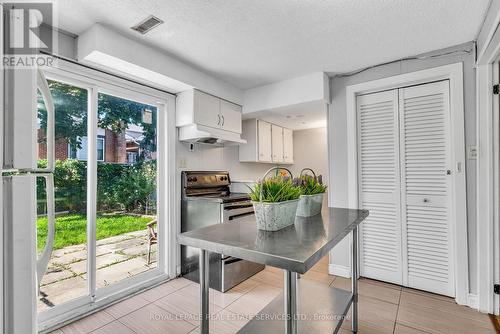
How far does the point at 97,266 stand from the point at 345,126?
120 inches

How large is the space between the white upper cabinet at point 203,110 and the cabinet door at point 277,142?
1.18 meters

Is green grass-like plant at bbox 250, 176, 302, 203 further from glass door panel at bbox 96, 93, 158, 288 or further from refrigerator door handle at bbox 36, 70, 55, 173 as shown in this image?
glass door panel at bbox 96, 93, 158, 288

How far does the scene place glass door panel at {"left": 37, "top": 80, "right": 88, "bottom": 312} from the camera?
2.11 metres

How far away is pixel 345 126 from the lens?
294 centimetres

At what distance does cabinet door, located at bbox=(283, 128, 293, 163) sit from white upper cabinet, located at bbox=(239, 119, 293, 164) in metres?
0.09

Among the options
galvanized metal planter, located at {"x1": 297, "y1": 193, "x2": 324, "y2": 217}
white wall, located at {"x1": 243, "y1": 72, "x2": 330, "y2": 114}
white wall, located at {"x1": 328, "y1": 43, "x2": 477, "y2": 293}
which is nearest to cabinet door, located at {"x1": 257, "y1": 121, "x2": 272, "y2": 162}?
white wall, located at {"x1": 243, "y1": 72, "x2": 330, "y2": 114}

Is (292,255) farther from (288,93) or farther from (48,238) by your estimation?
(288,93)

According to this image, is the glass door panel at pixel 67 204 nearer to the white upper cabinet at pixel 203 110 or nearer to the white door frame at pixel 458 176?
the white upper cabinet at pixel 203 110

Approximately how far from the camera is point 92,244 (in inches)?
91.3

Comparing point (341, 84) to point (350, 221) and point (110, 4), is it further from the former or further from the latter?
point (110, 4)

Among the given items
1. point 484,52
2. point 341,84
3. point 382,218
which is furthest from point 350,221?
point 341,84

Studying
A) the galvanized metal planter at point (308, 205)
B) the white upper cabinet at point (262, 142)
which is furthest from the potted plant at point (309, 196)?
the white upper cabinet at point (262, 142)

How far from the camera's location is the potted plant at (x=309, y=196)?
1.71 m

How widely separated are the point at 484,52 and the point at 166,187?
10.7ft
